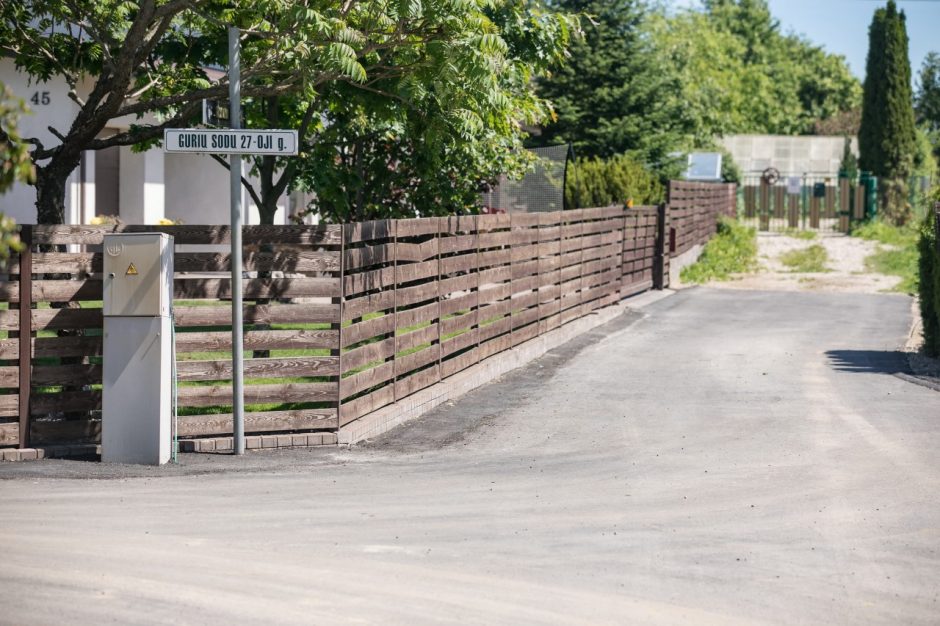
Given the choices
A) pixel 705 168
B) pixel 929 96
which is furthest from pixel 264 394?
pixel 929 96

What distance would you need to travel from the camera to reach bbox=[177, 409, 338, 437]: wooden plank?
31.8ft

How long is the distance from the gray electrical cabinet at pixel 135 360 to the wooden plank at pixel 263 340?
1.37ft

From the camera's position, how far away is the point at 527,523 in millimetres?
7586

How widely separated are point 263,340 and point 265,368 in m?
0.22

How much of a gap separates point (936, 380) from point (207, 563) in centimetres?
1016

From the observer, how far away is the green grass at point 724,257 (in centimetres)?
2947

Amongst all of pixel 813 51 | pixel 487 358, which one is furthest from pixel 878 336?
pixel 813 51

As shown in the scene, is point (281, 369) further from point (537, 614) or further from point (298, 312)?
point (537, 614)

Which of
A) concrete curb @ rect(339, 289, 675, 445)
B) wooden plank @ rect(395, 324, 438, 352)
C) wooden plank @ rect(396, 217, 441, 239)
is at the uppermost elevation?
wooden plank @ rect(396, 217, 441, 239)

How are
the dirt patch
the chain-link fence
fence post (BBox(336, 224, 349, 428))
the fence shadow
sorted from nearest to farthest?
1. fence post (BBox(336, 224, 349, 428))
2. the fence shadow
3. the chain-link fence
4. the dirt patch

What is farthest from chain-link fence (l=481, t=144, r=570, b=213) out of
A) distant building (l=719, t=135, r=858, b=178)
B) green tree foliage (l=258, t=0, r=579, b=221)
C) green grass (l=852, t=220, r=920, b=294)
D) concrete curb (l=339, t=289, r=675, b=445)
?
distant building (l=719, t=135, r=858, b=178)

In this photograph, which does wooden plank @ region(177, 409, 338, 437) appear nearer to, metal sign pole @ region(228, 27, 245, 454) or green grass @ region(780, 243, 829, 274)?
metal sign pole @ region(228, 27, 245, 454)

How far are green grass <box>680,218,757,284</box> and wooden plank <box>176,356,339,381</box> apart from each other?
19.4m

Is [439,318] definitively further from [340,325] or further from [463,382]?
[340,325]
